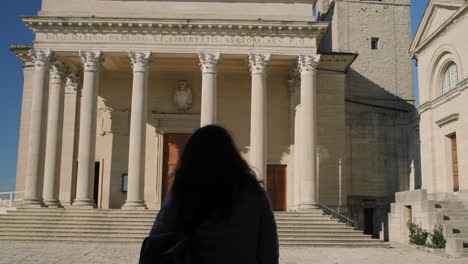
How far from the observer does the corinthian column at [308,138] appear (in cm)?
2530

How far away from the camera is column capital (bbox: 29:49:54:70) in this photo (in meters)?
25.8

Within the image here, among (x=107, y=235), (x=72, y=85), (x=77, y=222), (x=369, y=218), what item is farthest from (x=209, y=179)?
(x=369, y=218)

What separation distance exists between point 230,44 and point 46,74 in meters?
9.41

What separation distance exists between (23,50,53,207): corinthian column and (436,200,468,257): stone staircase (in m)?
18.3

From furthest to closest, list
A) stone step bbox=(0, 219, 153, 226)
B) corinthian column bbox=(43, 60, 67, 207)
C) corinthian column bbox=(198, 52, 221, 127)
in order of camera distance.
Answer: corinthian column bbox=(43, 60, 67, 207), corinthian column bbox=(198, 52, 221, 127), stone step bbox=(0, 219, 153, 226)

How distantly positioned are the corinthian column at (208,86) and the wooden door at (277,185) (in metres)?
6.35


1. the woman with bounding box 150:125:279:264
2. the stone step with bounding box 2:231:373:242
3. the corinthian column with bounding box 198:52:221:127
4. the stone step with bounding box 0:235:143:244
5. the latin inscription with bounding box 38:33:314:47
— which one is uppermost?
the latin inscription with bounding box 38:33:314:47

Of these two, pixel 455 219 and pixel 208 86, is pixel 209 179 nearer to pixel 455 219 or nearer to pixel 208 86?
pixel 455 219

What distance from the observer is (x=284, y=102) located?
3072cm

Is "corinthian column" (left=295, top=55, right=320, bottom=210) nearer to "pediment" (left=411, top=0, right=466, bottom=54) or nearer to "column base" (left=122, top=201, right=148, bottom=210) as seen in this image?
"pediment" (left=411, top=0, right=466, bottom=54)

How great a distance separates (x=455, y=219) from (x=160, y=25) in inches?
639

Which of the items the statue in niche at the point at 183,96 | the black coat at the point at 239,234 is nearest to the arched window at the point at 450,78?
the statue in niche at the point at 183,96

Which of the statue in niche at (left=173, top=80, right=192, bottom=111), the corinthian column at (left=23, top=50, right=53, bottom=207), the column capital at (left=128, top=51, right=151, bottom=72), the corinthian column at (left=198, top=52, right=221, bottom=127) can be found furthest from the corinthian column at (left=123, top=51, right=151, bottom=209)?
the statue in niche at (left=173, top=80, right=192, bottom=111)

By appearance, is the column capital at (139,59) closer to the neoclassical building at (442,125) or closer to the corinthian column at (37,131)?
the corinthian column at (37,131)
